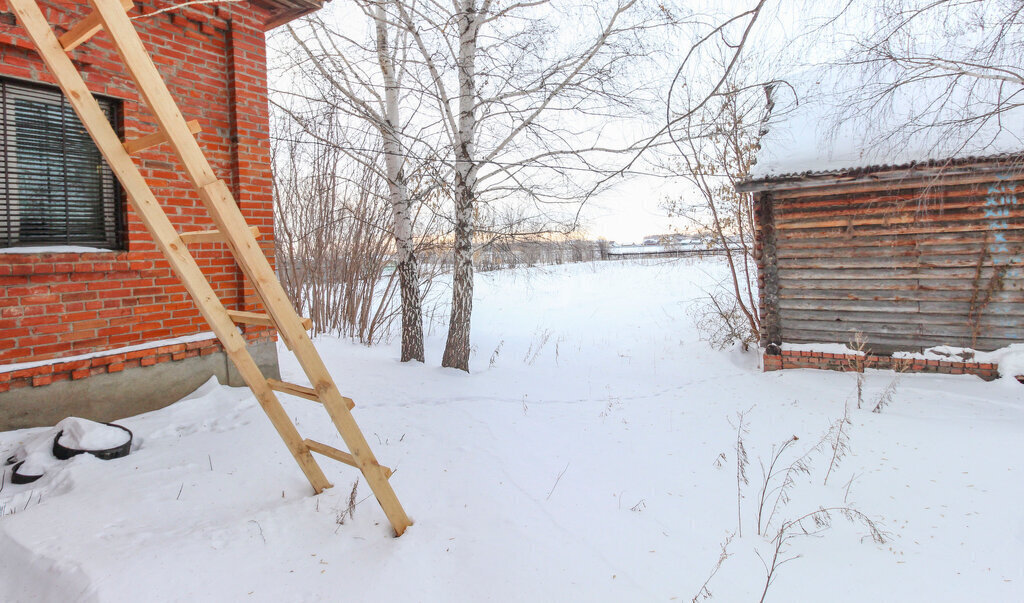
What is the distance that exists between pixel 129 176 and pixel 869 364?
8037 millimetres

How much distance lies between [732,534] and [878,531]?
87cm

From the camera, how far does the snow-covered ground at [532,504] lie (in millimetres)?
2322

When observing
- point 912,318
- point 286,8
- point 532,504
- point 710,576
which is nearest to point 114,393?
point 532,504

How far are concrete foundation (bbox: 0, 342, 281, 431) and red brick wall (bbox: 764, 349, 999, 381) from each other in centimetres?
686

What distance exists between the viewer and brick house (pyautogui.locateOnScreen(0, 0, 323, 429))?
3.62 meters

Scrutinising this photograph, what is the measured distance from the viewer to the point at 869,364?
6934mm

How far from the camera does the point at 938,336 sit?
6.60 meters

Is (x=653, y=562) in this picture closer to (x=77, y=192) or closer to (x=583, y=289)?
(x=77, y=192)

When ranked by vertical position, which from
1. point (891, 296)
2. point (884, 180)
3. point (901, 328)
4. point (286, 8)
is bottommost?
point (901, 328)

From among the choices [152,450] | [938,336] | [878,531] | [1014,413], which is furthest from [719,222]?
[152,450]

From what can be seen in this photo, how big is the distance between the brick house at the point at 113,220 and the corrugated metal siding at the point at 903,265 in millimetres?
6699

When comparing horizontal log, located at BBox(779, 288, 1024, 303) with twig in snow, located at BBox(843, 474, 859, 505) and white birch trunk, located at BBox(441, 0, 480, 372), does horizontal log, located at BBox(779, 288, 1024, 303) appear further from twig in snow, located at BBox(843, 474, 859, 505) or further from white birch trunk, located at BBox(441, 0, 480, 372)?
white birch trunk, located at BBox(441, 0, 480, 372)

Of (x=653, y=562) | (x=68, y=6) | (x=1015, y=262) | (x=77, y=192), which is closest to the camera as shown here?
(x=653, y=562)

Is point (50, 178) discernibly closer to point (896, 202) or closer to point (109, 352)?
point (109, 352)
